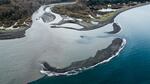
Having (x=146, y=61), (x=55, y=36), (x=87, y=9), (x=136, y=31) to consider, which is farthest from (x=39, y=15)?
(x=146, y=61)

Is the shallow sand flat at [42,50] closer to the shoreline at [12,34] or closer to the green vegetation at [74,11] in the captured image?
the shoreline at [12,34]

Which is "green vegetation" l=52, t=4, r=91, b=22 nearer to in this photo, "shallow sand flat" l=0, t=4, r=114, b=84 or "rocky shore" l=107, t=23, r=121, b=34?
"rocky shore" l=107, t=23, r=121, b=34

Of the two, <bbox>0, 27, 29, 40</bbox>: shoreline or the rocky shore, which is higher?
<bbox>0, 27, 29, 40</bbox>: shoreline

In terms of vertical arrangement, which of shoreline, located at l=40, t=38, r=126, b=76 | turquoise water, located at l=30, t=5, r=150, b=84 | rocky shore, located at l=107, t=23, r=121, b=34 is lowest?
rocky shore, located at l=107, t=23, r=121, b=34

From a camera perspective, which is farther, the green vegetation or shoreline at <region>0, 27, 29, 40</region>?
the green vegetation

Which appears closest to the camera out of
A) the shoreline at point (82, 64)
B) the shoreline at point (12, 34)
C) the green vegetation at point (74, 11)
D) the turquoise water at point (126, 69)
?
the turquoise water at point (126, 69)

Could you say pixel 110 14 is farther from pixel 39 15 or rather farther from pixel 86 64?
pixel 86 64

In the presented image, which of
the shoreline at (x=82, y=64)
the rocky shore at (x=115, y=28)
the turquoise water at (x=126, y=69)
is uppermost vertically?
the shoreline at (x=82, y=64)

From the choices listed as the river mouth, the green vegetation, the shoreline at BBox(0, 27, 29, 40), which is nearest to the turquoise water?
the river mouth

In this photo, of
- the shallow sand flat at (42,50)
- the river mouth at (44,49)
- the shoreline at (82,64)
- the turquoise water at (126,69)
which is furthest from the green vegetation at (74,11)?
the shoreline at (82,64)
